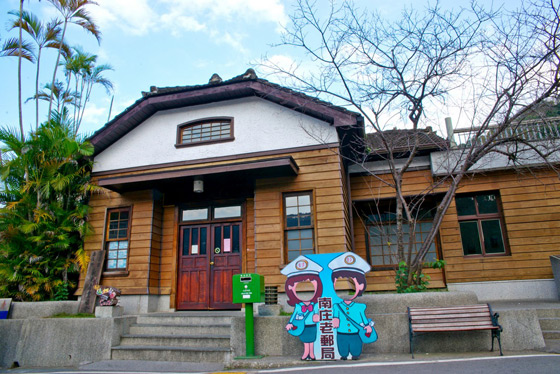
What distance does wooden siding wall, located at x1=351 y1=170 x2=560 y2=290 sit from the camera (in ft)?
34.0

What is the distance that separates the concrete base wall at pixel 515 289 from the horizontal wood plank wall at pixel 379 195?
3.05ft

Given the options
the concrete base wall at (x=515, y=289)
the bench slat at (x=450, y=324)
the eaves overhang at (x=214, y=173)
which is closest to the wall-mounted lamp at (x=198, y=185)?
the eaves overhang at (x=214, y=173)

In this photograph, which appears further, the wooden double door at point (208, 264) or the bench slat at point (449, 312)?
the wooden double door at point (208, 264)

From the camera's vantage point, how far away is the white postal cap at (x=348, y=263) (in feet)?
21.0

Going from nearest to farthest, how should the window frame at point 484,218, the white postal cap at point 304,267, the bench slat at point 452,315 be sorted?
the bench slat at point 452,315 < the white postal cap at point 304,267 < the window frame at point 484,218

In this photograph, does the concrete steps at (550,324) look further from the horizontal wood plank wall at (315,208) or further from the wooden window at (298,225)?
the wooden window at (298,225)

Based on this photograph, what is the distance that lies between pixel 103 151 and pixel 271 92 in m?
5.33

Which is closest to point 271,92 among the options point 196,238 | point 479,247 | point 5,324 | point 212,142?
point 212,142

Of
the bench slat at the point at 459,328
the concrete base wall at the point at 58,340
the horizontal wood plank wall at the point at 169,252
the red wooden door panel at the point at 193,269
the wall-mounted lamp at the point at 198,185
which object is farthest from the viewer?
the horizontal wood plank wall at the point at 169,252

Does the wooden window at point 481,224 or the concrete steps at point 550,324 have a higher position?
the wooden window at point 481,224

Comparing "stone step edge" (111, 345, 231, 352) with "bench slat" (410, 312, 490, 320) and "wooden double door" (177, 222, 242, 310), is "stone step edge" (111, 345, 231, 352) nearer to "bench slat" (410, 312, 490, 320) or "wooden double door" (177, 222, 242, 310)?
"wooden double door" (177, 222, 242, 310)

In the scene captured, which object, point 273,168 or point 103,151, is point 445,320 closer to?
point 273,168

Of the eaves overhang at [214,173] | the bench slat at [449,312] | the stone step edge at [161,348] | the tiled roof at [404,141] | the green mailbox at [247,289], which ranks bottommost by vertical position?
the stone step edge at [161,348]

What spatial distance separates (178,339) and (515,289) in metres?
8.53
